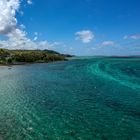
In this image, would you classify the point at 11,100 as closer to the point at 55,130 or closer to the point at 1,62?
the point at 55,130

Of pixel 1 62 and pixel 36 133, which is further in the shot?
pixel 1 62

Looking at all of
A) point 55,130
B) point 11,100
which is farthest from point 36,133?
point 11,100

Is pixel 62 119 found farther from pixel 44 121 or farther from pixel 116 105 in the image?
pixel 116 105

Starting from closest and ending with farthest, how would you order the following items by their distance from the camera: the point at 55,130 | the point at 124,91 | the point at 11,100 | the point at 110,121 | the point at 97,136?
the point at 97,136 < the point at 55,130 < the point at 110,121 < the point at 11,100 < the point at 124,91

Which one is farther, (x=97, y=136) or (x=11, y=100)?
(x=11, y=100)

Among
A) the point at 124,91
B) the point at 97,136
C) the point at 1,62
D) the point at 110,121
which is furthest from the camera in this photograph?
the point at 1,62

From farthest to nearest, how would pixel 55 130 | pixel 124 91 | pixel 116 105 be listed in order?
pixel 124 91 → pixel 116 105 → pixel 55 130

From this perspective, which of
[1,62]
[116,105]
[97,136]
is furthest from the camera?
[1,62]

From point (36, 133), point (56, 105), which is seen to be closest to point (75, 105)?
point (56, 105)
